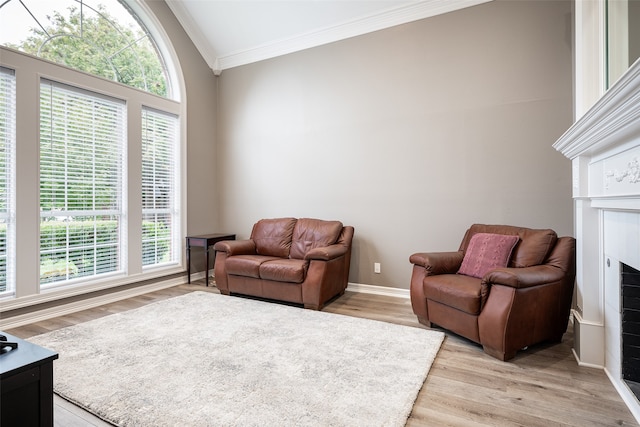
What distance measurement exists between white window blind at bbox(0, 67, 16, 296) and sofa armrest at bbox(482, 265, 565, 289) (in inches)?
158

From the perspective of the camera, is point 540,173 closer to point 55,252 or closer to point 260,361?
point 260,361

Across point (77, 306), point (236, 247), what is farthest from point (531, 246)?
point (77, 306)

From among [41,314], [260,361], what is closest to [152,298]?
[41,314]

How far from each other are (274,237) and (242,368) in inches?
84.8

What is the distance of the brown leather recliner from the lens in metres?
2.19

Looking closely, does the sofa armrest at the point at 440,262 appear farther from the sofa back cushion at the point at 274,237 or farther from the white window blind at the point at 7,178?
the white window blind at the point at 7,178

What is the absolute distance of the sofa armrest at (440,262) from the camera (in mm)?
A: 2789

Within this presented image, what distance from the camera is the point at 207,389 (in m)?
1.84

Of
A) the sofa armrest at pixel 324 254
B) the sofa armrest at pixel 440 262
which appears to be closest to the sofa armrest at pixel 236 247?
the sofa armrest at pixel 324 254

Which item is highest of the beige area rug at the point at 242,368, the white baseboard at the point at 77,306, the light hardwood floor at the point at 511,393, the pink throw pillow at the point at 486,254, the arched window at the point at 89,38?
the arched window at the point at 89,38

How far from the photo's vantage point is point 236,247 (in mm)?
3912

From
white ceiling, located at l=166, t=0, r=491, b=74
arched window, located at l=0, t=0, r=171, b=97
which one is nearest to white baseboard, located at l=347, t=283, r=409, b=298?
white ceiling, located at l=166, t=0, r=491, b=74

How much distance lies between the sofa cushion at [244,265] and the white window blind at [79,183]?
1.34 metres

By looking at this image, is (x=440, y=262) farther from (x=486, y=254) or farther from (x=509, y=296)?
(x=509, y=296)
